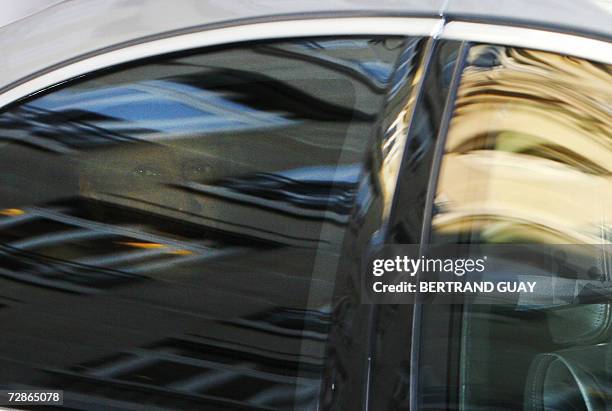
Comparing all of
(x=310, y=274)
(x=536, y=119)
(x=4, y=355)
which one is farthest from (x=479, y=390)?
(x=4, y=355)

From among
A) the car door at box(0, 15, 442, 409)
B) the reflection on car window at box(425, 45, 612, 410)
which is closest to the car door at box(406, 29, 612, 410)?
the reflection on car window at box(425, 45, 612, 410)

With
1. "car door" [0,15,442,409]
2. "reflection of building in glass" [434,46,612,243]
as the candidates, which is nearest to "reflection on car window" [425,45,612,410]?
"reflection of building in glass" [434,46,612,243]

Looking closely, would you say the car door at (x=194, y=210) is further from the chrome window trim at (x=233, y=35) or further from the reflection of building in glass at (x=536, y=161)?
the reflection of building in glass at (x=536, y=161)

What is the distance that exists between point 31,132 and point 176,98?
247 mm

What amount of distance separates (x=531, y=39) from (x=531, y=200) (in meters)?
0.24

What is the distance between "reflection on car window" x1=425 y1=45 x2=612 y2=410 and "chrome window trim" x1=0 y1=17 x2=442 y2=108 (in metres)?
Result: 0.17

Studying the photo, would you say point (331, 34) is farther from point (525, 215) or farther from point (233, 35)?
point (525, 215)

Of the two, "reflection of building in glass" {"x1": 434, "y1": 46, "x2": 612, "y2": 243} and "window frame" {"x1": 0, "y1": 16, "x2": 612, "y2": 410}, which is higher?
"window frame" {"x1": 0, "y1": 16, "x2": 612, "y2": 410}

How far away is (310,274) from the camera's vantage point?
139cm

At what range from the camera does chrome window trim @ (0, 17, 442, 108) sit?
141cm

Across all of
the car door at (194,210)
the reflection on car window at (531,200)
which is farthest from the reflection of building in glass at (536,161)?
the car door at (194,210)

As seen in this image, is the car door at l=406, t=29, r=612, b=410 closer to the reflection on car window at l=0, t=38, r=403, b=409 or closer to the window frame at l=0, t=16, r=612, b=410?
the window frame at l=0, t=16, r=612, b=410

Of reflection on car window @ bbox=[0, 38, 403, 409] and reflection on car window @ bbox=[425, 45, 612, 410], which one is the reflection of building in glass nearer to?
reflection on car window @ bbox=[425, 45, 612, 410]

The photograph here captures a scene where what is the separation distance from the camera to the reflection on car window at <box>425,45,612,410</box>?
4.39 ft
